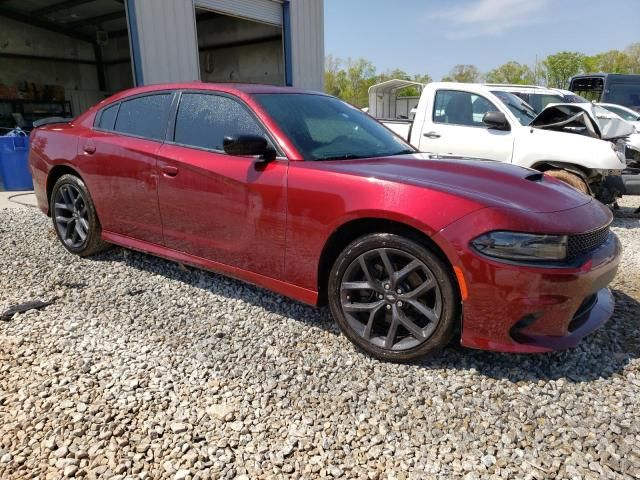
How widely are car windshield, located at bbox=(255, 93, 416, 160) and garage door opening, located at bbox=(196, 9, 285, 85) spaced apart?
1158 cm

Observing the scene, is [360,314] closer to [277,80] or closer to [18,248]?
[18,248]

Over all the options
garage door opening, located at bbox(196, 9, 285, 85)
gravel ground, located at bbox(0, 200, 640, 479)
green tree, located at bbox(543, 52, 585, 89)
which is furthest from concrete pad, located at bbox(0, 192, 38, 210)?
green tree, located at bbox(543, 52, 585, 89)

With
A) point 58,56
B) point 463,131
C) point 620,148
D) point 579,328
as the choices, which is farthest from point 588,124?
point 58,56

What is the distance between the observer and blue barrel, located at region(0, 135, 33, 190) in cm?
807

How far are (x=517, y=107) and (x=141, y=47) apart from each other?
6106 mm

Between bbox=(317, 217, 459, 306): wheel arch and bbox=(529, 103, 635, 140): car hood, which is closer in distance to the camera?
bbox=(317, 217, 459, 306): wheel arch

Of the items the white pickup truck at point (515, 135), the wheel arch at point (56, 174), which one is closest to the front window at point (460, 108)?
the white pickup truck at point (515, 135)

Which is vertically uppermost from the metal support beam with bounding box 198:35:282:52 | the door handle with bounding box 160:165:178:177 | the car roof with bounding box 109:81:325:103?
the metal support beam with bounding box 198:35:282:52

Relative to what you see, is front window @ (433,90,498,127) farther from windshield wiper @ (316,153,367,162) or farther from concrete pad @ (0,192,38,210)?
concrete pad @ (0,192,38,210)

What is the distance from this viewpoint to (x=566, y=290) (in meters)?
2.29

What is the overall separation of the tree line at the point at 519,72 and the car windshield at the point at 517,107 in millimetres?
35294

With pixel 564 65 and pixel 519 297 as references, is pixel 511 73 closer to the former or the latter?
pixel 564 65

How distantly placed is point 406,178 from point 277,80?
44.8 feet

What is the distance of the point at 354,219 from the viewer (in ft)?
8.55
